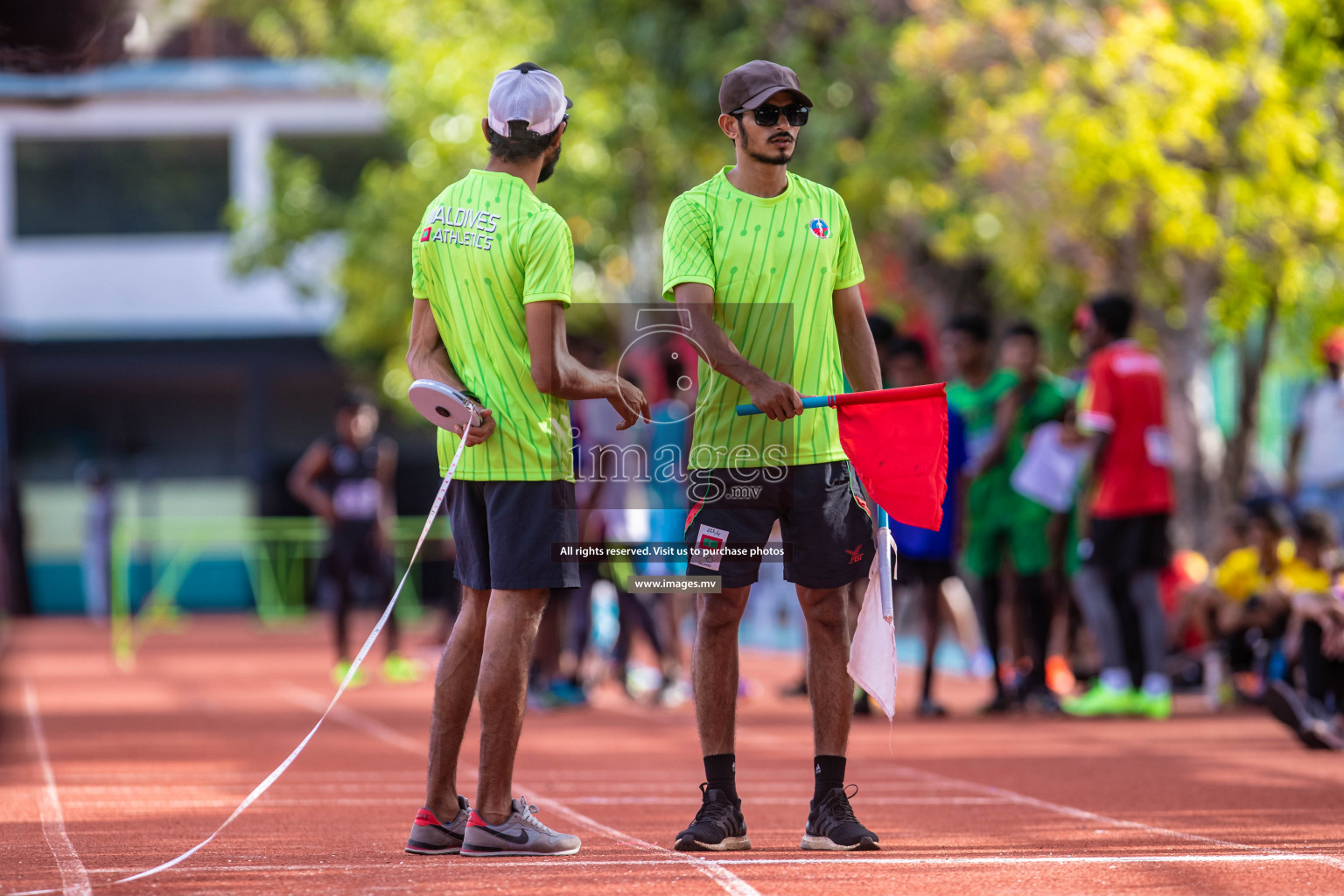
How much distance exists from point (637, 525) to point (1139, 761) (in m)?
4.78

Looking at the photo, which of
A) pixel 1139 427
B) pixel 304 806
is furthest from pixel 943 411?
pixel 1139 427

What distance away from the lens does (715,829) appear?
577 centimetres

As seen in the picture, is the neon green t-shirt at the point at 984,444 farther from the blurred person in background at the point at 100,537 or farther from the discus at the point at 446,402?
the blurred person in background at the point at 100,537

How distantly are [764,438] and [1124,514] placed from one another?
221 inches

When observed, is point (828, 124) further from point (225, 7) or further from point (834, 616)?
point (225, 7)

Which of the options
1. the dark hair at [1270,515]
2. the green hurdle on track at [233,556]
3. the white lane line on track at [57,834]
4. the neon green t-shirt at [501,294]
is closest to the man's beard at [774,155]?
the neon green t-shirt at [501,294]

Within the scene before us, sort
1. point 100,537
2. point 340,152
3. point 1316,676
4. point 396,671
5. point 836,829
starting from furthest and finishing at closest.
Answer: point 340,152 < point 100,537 < point 396,671 < point 1316,676 < point 836,829

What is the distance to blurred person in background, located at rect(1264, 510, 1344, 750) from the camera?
29.6 feet

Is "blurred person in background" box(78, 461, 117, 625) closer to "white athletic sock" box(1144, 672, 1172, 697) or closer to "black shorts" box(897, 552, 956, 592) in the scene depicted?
"black shorts" box(897, 552, 956, 592)

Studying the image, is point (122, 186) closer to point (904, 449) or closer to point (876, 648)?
point (904, 449)

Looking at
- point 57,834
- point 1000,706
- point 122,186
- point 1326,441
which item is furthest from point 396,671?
point 122,186

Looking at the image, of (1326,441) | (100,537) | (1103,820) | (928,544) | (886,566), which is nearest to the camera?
(886,566)

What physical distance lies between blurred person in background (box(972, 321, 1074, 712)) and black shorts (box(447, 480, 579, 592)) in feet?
20.1

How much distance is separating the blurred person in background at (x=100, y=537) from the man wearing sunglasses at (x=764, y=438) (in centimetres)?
2294
